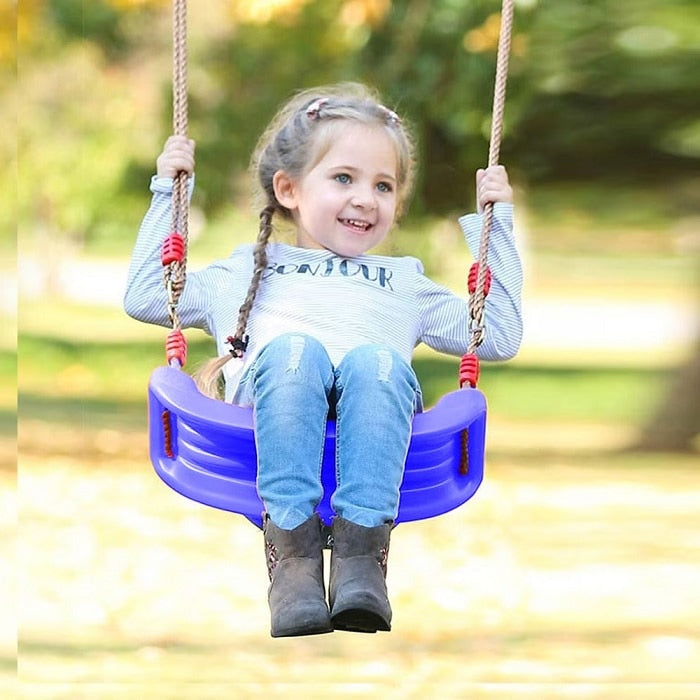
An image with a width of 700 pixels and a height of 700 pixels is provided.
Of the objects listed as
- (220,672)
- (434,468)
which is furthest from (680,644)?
(434,468)

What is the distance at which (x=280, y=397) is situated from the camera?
1945 mm

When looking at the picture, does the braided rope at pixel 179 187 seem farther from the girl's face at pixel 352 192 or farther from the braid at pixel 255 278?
the girl's face at pixel 352 192

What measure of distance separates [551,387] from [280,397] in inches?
216

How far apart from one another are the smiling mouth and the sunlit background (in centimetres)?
347

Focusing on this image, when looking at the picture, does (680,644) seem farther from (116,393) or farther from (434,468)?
(434,468)

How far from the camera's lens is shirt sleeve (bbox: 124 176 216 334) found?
223cm

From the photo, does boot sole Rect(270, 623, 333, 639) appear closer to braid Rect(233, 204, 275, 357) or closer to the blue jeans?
the blue jeans

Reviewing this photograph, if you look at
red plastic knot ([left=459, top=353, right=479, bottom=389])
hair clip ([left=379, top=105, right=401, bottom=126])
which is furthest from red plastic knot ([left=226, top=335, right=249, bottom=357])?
hair clip ([left=379, top=105, right=401, bottom=126])

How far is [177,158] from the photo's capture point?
218 centimetres

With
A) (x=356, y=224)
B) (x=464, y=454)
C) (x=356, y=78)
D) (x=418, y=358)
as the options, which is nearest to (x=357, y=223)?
(x=356, y=224)

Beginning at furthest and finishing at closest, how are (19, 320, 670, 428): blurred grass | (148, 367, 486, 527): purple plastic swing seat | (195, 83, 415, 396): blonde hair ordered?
(19, 320, 670, 428): blurred grass → (195, 83, 415, 396): blonde hair → (148, 367, 486, 527): purple plastic swing seat

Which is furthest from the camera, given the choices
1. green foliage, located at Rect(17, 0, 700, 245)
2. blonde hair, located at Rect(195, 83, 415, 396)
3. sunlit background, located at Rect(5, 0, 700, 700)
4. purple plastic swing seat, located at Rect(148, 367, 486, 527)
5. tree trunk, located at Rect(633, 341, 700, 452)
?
tree trunk, located at Rect(633, 341, 700, 452)

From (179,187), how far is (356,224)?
0.28m

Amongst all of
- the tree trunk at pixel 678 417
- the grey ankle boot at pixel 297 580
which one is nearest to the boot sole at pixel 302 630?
the grey ankle boot at pixel 297 580
